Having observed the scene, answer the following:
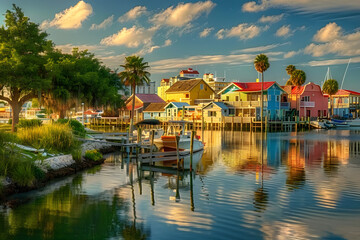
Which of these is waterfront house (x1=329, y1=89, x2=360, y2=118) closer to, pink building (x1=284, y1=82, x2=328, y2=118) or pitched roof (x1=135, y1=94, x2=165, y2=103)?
pink building (x1=284, y1=82, x2=328, y2=118)

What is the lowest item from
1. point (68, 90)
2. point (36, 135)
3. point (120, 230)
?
point (120, 230)

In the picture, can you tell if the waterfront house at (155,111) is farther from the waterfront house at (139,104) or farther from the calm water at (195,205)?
the calm water at (195,205)

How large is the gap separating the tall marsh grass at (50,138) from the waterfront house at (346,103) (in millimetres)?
106021

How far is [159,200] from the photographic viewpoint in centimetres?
1819

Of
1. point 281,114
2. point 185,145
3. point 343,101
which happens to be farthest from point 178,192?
point 343,101

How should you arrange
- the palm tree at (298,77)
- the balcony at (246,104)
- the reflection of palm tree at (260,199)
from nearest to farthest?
1. the reflection of palm tree at (260,199)
2. the balcony at (246,104)
3. the palm tree at (298,77)

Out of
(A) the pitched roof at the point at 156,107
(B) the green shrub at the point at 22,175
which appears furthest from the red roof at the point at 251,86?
(B) the green shrub at the point at 22,175

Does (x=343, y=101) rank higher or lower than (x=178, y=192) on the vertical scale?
higher

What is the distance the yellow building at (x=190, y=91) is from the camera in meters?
95.8

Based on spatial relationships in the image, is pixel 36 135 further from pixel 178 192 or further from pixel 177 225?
pixel 177 225

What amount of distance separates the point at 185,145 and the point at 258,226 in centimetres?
2059

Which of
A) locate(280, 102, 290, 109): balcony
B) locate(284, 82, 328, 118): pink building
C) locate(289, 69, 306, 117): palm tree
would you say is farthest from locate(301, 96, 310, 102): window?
locate(280, 102, 290, 109): balcony

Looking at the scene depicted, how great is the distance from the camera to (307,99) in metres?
93.1

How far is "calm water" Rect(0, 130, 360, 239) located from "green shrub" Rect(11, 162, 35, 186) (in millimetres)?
821
